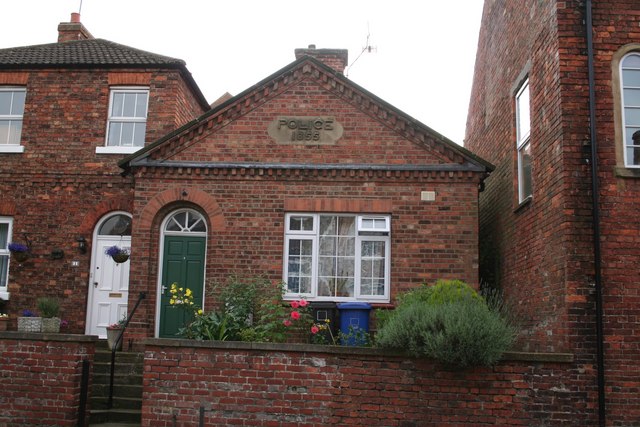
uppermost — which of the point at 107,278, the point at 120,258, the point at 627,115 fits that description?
the point at 627,115

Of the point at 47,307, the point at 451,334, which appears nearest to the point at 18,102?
the point at 47,307

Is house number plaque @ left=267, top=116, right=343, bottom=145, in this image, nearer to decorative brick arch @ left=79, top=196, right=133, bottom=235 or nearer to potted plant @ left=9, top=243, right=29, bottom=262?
decorative brick arch @ left=79, top=196, right=133, bottom=235

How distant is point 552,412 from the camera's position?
8398mm

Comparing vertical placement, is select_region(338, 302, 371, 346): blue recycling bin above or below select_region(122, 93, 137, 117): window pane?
below

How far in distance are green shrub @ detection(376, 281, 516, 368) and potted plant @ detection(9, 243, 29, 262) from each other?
883 cm

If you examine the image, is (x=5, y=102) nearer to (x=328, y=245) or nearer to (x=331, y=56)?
(x=331, y=56)

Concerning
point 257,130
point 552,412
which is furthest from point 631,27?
point 257,130

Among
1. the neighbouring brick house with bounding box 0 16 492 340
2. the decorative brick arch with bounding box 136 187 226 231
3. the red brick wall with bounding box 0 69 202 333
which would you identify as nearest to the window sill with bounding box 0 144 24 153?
the red brick wall with bounding box 0 69 202 333

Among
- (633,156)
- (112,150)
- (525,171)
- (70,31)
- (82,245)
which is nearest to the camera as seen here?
(633,156)

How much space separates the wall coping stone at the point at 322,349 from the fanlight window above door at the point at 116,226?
6.14m

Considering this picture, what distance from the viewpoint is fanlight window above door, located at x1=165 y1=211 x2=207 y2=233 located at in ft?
43.0

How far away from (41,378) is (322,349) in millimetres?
4182

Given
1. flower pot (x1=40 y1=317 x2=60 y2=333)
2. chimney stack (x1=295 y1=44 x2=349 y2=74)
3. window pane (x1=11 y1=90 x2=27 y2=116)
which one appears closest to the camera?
flower pot (x1=40 y1=317 x2=60 y2=333)

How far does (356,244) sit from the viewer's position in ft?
41.7
